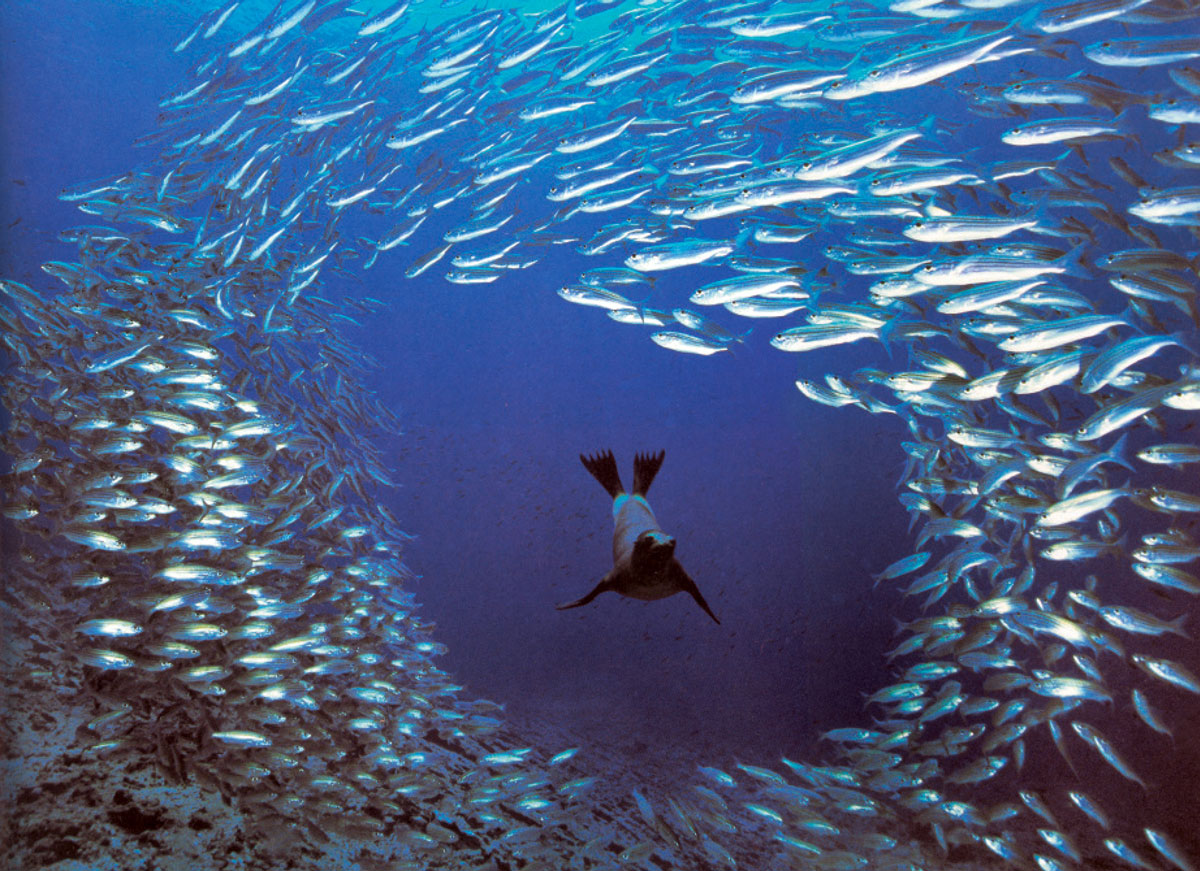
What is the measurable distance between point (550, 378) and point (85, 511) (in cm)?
1168

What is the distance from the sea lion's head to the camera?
10.4 ft

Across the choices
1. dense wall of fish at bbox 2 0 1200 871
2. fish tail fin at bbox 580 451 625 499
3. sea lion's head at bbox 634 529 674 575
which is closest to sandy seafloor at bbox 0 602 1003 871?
dense wall of fish at bbox 2 0 1200 871

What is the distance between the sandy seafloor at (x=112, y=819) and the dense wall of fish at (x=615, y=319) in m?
0.13

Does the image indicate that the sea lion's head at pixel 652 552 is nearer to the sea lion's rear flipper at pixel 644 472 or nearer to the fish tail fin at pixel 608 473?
the sea lion's rear flipper at pixel 644 472

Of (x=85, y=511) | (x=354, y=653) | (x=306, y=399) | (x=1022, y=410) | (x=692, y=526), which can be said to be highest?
(x=85, y=511)

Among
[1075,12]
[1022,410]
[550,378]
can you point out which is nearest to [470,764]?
[1022,410]

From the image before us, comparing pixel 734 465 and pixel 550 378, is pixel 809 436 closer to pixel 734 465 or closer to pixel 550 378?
pixel 734 465

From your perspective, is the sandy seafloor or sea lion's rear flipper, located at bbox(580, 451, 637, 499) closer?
the sandy seafloor

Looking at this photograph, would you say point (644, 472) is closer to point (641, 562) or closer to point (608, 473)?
point (608, 473)

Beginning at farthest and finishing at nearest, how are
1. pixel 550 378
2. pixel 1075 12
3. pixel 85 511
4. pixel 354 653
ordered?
pixel 550 378 < pixel 354 653 < pixel 85 511 < pixel 1075 12

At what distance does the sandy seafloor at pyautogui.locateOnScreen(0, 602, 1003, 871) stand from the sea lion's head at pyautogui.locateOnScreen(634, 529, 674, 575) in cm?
241

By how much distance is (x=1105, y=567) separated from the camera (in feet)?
25.8

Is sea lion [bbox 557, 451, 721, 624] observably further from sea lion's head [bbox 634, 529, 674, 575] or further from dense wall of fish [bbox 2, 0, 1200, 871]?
dense wall of fish [bbox 2, 0, 1200, 871]

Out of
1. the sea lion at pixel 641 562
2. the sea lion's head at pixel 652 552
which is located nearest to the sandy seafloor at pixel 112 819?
the sea lion at pixel 641 562
